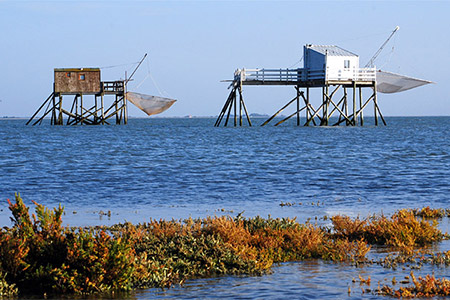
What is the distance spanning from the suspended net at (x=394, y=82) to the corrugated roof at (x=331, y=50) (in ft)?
30.4

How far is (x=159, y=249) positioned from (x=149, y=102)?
221 feet

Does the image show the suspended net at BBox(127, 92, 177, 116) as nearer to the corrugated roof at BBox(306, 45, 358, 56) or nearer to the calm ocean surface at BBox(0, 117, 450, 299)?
the corrugated roof at BBox(306, 45, 358, 56)

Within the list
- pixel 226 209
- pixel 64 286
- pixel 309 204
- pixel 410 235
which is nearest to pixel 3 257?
pixel 64 286

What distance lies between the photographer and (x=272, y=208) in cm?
1572

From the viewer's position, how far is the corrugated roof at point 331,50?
189 feet

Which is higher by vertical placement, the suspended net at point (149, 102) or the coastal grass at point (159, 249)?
the suspended net at point (149, 102)

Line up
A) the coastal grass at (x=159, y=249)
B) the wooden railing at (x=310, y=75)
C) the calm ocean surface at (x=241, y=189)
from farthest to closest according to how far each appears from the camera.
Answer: the wooden railing at (x=310, y=75), the calm ocean surface at (x=241, y=189), the coastal grass at (x=159, y=249)

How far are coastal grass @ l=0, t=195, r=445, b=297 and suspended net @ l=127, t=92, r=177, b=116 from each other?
2508 inches

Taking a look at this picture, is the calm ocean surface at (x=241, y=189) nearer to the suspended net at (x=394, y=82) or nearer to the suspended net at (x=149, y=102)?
the suspended net at (x=394, y=82)

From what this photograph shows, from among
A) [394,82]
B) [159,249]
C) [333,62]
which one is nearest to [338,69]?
[333,62]

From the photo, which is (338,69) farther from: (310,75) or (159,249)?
(159,249)

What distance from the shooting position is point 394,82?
68.0 m

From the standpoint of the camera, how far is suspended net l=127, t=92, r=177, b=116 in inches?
2948

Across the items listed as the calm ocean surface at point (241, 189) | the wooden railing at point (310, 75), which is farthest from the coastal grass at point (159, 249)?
the wooden railing at point (310, 75)
